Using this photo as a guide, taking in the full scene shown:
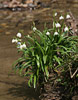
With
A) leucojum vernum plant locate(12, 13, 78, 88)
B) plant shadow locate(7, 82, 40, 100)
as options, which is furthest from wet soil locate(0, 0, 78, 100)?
leucojum vernum plant locate(12, 13, 78, 88)

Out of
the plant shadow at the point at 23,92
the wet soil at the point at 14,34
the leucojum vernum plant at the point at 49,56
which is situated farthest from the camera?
the wet soil at the point at 14,34

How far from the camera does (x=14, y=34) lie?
28.6 ft

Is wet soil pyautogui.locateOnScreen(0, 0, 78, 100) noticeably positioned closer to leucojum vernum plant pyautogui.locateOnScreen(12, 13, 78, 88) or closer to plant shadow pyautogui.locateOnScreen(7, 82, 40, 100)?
plant shadow pyautogui.locateOnScreen(7, 82, 40, 100)

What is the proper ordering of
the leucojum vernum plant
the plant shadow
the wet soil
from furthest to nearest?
the wet soil < the plant shadow < the leucojum vernum plant

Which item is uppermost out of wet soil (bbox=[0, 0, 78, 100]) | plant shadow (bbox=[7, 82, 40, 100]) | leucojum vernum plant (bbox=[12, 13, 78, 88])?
leucojum vernum plant (bbox=[12, 13, 78, 88])

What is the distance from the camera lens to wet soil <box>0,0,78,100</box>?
512 centimetres

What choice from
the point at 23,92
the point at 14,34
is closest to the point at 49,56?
the point at 23,92

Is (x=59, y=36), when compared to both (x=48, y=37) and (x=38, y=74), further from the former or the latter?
(x=38, y=74)

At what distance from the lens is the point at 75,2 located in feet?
44.2

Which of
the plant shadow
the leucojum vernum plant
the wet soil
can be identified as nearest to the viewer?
the leucojum vernum plant

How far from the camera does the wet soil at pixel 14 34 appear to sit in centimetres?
512

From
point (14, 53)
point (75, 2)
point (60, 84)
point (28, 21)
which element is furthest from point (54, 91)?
point (75, 2)

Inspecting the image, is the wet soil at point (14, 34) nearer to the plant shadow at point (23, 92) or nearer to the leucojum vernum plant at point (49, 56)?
the plant shadow at point (23, 92)

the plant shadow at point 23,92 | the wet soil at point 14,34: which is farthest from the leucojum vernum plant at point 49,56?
the wet soil at point 14,34
